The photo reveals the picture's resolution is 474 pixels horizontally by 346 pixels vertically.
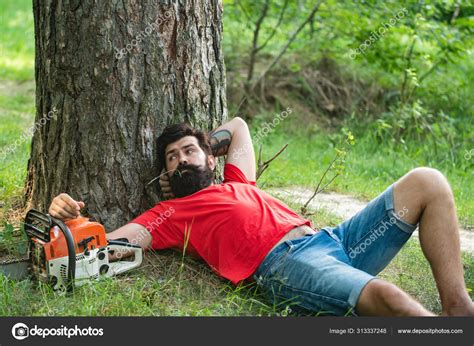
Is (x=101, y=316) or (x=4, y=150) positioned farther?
(x=4, y=150)

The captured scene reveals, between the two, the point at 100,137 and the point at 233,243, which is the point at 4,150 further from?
the point at 233,243

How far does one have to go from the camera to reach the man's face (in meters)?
4.22

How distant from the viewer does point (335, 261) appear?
3.71 m

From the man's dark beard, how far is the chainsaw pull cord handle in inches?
32.1

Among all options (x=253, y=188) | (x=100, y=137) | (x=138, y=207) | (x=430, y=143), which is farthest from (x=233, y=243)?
(x=430, y=143)

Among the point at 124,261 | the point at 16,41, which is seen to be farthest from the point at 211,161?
the point at 16,41

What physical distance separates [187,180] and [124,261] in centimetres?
59

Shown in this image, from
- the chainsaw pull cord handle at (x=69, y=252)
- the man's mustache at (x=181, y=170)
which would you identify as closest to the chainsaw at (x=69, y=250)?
the chainsaw pull cord handle at (x=69, y=252)

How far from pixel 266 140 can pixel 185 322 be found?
4.96 m

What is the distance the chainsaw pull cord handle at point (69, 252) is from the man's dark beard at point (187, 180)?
815 mm

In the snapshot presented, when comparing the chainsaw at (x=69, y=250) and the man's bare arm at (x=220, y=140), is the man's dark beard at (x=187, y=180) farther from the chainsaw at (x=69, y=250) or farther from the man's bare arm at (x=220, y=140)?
the chainsaw at (x=69, y=250)

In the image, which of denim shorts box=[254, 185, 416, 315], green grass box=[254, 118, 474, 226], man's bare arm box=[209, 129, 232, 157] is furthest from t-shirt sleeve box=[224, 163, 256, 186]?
green grass box=[254, 118, 474, 226]

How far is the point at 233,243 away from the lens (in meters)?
3.91

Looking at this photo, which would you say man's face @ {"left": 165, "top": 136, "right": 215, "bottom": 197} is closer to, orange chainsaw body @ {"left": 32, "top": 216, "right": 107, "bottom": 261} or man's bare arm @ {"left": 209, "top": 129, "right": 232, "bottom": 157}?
man's bare arm @ {"left": 209, "top": 129, "right": 232, "bottom": 157}
